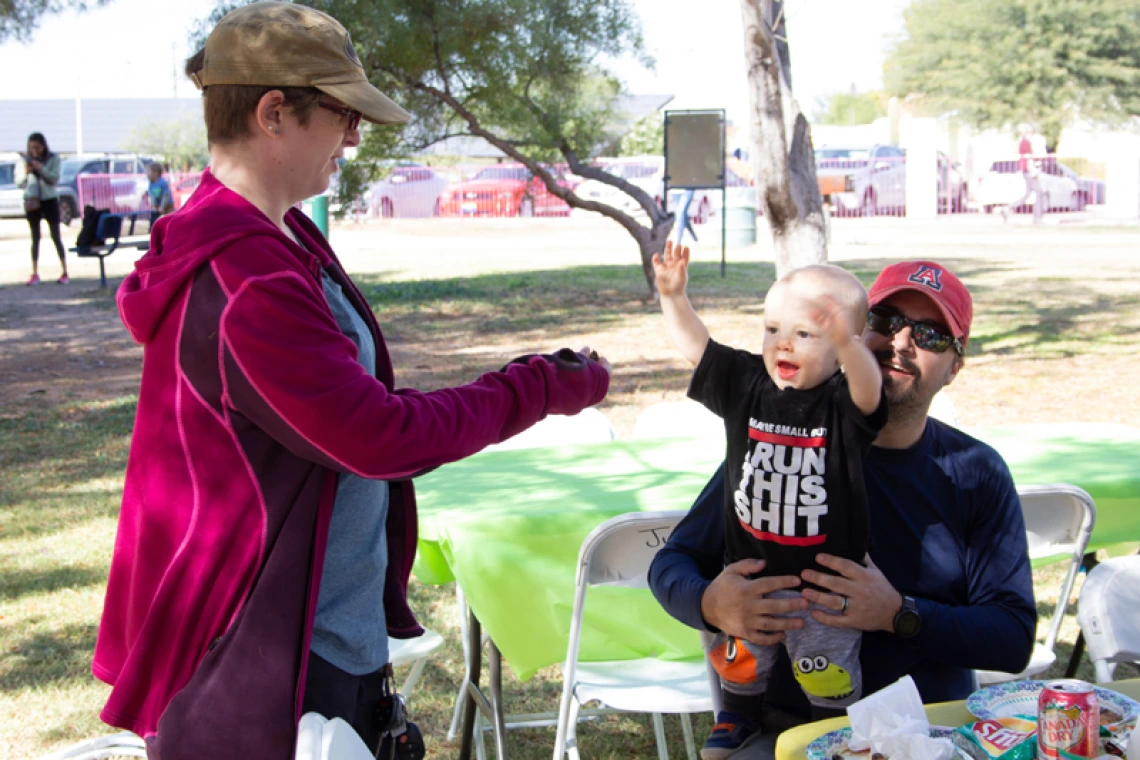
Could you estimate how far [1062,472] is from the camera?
141 inches

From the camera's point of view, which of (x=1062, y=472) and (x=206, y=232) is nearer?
(x=206, y=232)

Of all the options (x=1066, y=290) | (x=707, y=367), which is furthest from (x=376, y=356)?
(x=1066, y=290)

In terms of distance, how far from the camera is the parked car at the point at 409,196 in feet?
110

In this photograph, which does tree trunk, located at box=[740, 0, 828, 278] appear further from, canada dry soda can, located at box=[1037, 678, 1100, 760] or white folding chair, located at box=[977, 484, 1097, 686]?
canada dry soda can, located at box=[1037, 678, 1100, 760]

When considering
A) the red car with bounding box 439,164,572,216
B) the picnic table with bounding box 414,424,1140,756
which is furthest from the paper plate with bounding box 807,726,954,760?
the red car with bounding box 439,164,572,216

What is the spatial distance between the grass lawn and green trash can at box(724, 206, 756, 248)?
2201mm

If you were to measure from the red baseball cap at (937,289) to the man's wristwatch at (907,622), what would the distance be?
0.58 metres

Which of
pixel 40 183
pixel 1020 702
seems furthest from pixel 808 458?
pixel 40 183

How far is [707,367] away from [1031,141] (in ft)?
123

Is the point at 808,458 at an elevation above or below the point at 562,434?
above

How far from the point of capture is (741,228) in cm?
2270

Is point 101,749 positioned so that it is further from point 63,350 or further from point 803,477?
point 63,350

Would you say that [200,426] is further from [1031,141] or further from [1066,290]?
[1031,141]

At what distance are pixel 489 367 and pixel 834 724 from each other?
839cm
